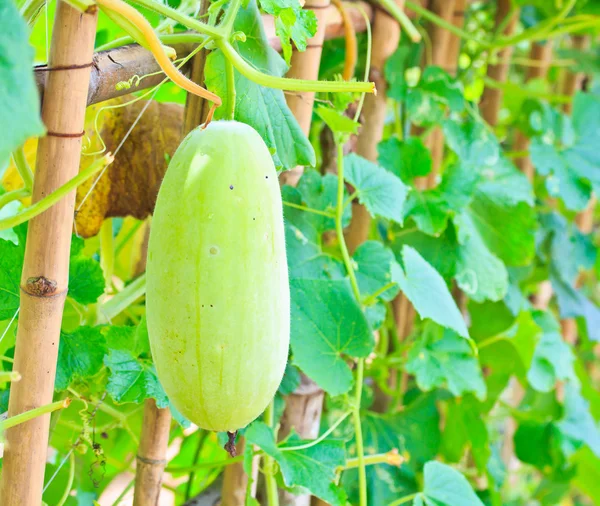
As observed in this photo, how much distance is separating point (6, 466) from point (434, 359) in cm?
59

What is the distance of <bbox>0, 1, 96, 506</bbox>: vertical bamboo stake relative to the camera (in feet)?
1.25

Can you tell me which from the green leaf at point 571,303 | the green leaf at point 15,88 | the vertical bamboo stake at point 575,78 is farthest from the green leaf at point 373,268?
the vertical bamboo stake at point 575,78

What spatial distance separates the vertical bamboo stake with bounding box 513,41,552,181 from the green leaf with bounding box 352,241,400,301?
784 millimetres

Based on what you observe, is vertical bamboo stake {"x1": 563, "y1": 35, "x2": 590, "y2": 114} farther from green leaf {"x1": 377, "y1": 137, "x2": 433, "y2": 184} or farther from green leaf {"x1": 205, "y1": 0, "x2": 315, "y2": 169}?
green leaf {"x1": 205, "y1": 0, "x2": 315, "y2": 169}

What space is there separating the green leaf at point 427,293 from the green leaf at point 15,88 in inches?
19.2

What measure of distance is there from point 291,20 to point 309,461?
1.38 ft

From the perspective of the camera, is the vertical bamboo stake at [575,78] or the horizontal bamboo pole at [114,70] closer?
the horizontal bamboo pole at [114,70]

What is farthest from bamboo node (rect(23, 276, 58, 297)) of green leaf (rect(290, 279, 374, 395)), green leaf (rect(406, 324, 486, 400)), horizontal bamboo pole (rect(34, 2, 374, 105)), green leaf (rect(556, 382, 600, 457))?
green leaf (rect(556, 382, 600, 457))

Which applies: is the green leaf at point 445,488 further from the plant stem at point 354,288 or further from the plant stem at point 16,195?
the plant stem at point 16,195

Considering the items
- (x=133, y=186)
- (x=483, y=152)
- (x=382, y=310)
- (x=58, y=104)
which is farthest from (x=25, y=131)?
(x=483, y=152)

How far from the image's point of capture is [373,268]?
0.81m

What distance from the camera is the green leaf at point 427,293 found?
708 mm

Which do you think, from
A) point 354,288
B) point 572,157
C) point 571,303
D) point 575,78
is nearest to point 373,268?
point 354,288

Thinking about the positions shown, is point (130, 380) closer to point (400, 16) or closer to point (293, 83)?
point (293, 83)
